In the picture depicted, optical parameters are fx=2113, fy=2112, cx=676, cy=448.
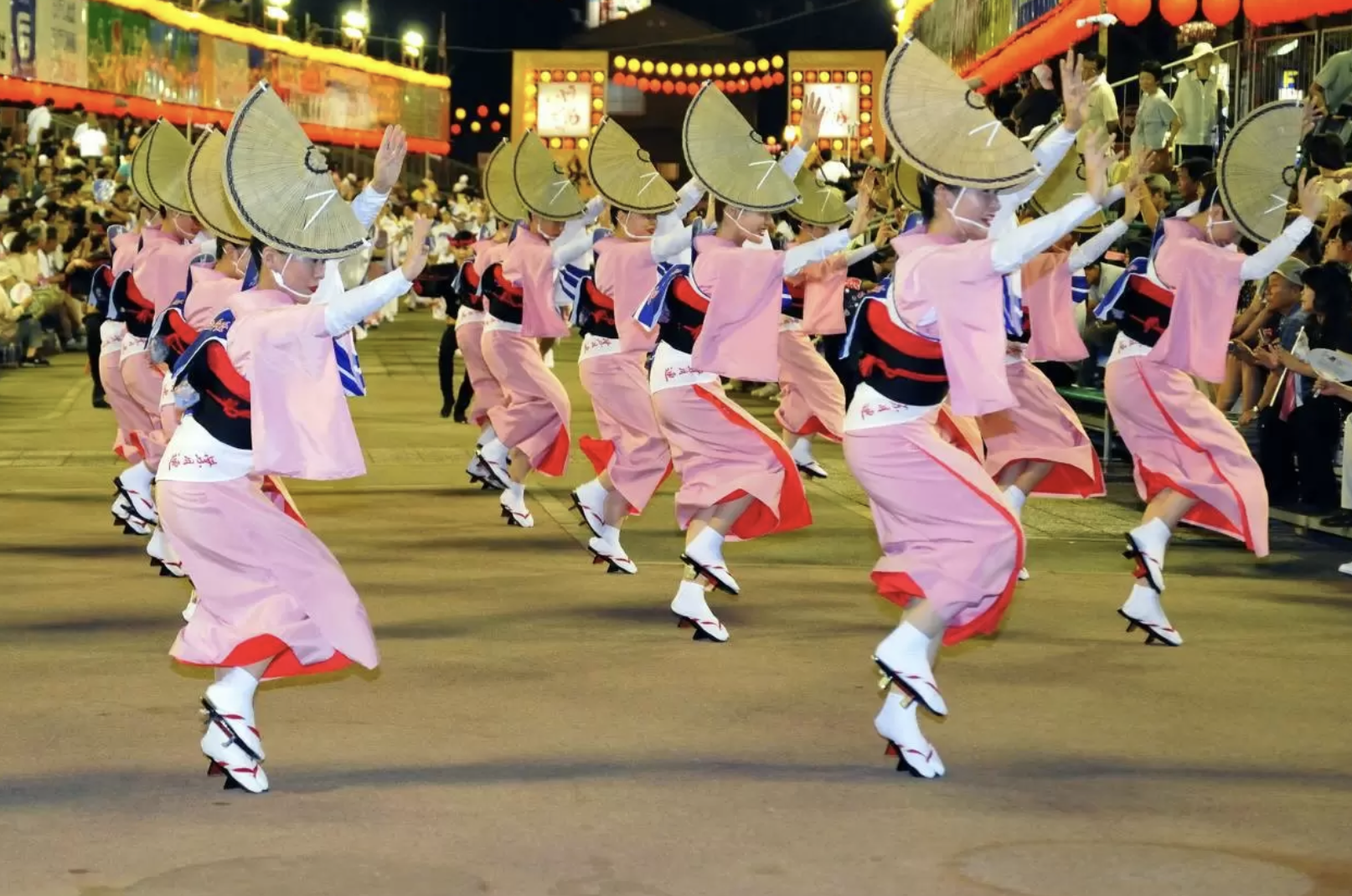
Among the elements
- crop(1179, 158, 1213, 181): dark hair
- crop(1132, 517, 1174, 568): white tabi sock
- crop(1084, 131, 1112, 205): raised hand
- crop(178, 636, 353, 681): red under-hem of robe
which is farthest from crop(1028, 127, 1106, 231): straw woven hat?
crop(178, 636, 353, 681): red under-hem of robe

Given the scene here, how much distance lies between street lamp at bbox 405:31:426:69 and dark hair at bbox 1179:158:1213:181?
39.8m

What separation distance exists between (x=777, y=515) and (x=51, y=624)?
2.94m

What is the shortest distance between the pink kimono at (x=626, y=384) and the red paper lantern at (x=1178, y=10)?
7.59 metres

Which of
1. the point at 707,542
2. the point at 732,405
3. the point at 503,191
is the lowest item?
the point at 707,542

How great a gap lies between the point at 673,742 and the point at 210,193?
282 cm

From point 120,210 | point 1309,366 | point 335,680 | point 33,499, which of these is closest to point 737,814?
point 335,680

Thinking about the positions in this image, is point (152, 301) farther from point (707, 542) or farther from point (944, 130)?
point (944, 130)

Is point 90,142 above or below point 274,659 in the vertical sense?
above

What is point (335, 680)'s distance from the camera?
7332 mm

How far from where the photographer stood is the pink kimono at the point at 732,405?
8.45m

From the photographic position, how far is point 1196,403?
8.48 m

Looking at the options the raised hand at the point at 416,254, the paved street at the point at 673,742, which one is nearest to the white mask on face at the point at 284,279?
the raised hand at the point at 416,254

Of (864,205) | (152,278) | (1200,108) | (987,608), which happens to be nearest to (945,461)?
(987,608)

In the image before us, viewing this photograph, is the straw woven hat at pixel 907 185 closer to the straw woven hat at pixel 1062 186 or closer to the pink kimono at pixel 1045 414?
the straw woven hat at pixel 1062 186
